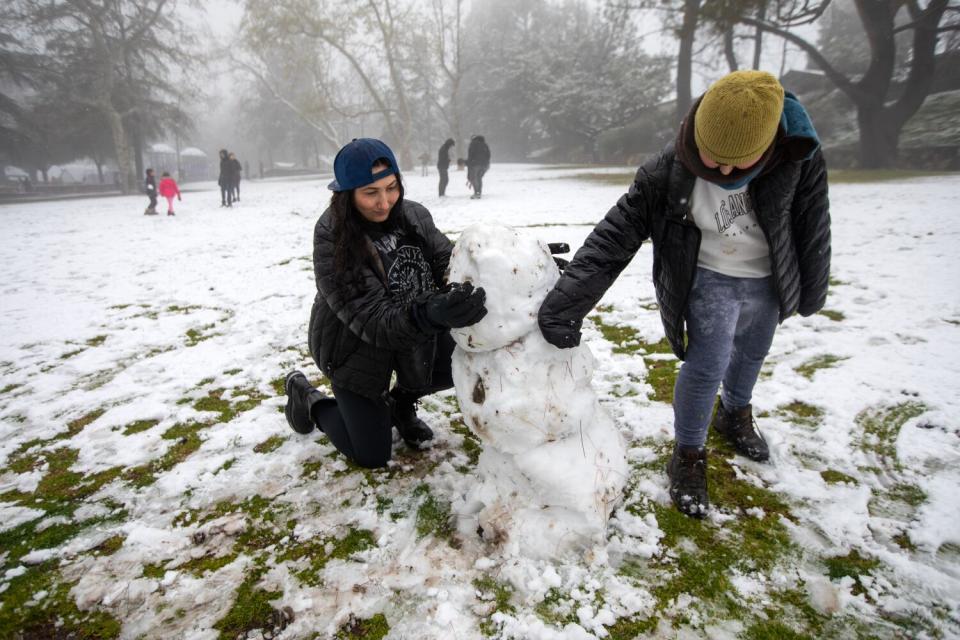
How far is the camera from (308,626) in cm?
168

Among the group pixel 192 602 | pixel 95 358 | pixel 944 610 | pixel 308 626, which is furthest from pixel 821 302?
pixel 95 358

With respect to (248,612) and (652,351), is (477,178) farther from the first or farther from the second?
(248,612)

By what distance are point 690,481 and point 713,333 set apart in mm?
647

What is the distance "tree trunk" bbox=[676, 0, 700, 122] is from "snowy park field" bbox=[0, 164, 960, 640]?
41.2ft

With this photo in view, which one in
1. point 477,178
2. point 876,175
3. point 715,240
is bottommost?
point 715,240

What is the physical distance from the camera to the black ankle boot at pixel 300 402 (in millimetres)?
2684

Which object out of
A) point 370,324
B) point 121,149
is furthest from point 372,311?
point 121,149

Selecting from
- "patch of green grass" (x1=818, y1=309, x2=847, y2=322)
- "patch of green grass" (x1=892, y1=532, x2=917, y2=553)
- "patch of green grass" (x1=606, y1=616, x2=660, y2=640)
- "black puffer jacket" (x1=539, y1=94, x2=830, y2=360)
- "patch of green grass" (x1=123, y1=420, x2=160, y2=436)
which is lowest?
"patch of green grass" (x1=606, y1=616, x2=660, y2=640)

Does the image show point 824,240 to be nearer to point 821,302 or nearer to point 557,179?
point 821,302

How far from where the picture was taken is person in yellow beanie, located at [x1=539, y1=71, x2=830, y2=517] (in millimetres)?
1521

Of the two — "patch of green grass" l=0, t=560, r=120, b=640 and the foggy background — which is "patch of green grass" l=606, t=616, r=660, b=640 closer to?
"patch of green grass" l=0, t=560, r=120, b=640

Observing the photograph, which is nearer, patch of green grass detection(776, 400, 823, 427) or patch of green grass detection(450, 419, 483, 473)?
patch of green grass detection(450, 419, 483, 473)

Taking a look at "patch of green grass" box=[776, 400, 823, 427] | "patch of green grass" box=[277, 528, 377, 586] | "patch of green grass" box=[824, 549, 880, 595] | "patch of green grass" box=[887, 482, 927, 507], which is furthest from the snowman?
"patch of green grass" box=[776, 400, 823, 427]

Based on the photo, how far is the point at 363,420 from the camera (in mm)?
2412
